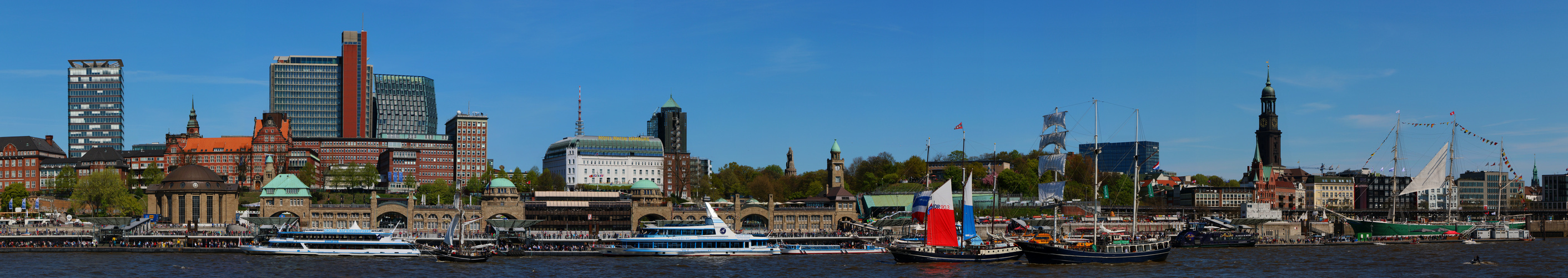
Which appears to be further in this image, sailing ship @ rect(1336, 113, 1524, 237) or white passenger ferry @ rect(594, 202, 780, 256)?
sailing ship @ rect(1336, 113, 1524, 237)

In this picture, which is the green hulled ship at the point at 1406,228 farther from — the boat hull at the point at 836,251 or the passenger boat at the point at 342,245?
the passenger boat at the point at 342,245

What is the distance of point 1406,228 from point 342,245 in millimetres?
122091

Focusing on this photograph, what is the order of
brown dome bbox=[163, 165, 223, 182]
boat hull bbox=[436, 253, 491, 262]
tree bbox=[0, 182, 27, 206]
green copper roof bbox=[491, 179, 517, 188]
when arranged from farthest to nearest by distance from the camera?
tree bbox=[0, 182, 27, 206] < green copper roof bbox=[491, 179, 517, 188] < brown dome bbox=[163, 165, 223, 182] < boat hull bbox=[436, 253, 491, 262]

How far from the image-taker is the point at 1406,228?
6220 inches

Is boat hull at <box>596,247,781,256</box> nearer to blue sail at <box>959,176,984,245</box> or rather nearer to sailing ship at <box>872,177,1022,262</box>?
sailing ship at <box>872,177,1022,262</box>

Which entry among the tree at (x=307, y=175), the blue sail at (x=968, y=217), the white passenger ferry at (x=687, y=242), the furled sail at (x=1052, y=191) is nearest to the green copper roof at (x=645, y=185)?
the tree at (x=307, y=175)

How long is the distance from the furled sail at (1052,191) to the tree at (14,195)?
12665 centimetres

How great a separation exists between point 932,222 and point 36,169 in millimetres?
151850

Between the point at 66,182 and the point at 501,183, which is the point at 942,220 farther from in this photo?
the point at 66,182

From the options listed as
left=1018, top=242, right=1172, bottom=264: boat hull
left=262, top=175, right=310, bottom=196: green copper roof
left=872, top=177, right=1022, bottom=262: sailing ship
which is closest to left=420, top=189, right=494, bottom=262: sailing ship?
left=872, top=177, right=1022, bottom=262: sailing ship

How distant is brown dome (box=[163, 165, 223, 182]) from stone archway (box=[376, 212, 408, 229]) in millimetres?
19312

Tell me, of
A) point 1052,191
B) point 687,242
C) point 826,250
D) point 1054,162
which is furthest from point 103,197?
point 1054,162

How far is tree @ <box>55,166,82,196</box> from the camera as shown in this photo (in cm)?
17400

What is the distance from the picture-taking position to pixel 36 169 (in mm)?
191875
